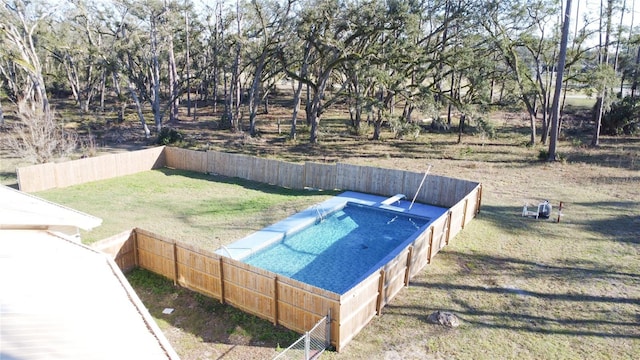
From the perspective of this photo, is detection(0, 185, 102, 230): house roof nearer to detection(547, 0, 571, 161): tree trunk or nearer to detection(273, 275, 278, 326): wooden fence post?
detection(273, 275, 278, 326): wooden fence post

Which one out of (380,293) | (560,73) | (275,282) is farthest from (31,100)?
(560,73)

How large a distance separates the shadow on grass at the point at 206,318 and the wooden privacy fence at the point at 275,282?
0.54 feet

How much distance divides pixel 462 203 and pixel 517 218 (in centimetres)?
282

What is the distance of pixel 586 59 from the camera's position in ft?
86.2

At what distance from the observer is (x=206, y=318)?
8.91 m

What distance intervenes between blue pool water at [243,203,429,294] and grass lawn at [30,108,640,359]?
142 cm

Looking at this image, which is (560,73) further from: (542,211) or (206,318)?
(206,318)

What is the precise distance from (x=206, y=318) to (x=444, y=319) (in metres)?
4.92

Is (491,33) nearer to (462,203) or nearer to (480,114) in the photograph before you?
(480,114)

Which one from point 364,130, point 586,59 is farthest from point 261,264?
point 586,59

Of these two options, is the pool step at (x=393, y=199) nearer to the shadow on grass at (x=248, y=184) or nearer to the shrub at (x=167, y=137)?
the shadow on grass at (x=248, y=184)

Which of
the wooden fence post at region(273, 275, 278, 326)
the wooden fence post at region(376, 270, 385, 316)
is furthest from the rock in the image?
the wooden fence post at region(273, 275, 278, 326)

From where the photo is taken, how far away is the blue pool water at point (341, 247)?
1152cm

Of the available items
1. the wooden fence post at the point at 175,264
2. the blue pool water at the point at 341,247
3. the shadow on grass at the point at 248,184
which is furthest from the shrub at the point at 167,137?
the wooden fence post at the point at 175,264
